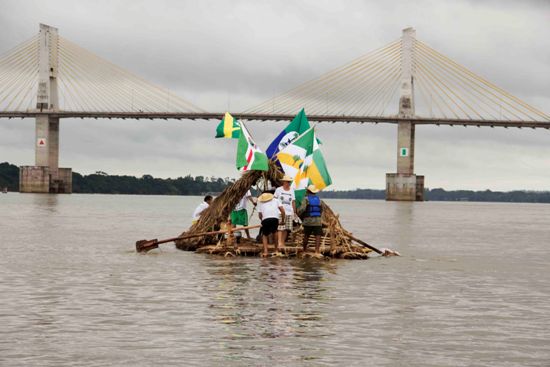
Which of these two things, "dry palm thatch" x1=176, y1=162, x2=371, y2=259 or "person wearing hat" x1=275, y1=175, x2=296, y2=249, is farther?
"dry palm thatch" x1=176, y1=162, x2=371, y2=259

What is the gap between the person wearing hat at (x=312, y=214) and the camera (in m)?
17.0

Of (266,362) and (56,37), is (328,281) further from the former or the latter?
(56,37)

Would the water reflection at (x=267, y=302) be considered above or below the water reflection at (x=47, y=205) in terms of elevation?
below

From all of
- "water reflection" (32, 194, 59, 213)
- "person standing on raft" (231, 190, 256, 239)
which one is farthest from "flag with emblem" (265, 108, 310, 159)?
"water reflection" (32, 194, 59, 213)

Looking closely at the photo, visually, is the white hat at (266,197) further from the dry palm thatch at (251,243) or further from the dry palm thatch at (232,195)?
the dry palm thatch at (232,195)

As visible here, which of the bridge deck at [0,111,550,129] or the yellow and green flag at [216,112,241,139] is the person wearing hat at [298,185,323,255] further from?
the bridge deck at [0,111,550,129]

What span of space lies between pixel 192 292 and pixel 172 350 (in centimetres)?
393

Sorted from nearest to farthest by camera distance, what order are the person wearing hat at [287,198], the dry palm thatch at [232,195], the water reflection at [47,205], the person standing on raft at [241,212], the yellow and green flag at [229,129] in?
the person wearing hat at [287,198] → the dry palm thatch at [232,195] → the person standing on raft at [241,212] → the yellow and green flag at [229,129] → the water reflection at [47,205]

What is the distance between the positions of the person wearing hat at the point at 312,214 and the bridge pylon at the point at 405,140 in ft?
258

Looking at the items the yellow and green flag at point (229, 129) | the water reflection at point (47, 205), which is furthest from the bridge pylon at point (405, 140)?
the yellow and green flag at point (229, 129)

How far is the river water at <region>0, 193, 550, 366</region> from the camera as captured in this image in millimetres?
7672

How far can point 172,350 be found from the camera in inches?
306

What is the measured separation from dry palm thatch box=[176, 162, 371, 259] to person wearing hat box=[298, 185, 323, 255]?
1.81 ft

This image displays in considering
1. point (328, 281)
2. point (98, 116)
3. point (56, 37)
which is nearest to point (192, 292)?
point (328, 281)
